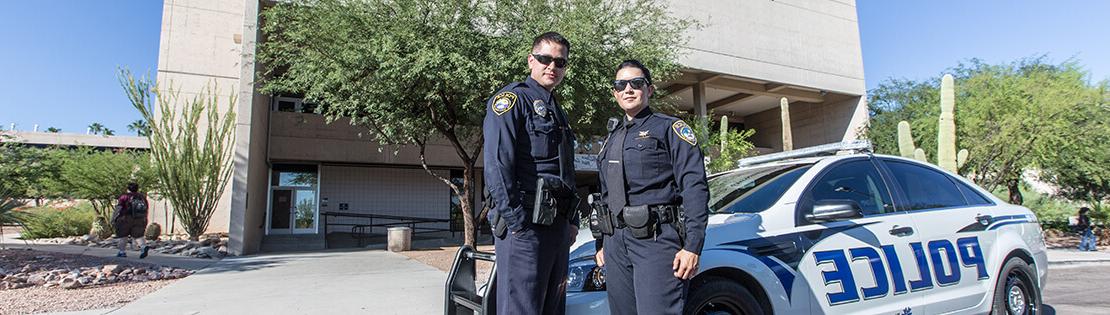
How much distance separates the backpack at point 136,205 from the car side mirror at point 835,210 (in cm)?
1230

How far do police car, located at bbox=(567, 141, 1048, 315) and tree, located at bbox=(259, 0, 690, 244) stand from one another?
6.16m

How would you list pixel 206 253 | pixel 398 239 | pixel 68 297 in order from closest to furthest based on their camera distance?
pixel 68 297, pixel 206 253, pixel 398 239

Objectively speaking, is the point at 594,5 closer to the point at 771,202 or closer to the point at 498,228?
the point at 771,202

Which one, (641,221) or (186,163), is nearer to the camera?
(641,221)

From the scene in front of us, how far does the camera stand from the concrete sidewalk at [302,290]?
18.3 ft

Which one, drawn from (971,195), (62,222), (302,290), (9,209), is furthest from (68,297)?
(62,222)

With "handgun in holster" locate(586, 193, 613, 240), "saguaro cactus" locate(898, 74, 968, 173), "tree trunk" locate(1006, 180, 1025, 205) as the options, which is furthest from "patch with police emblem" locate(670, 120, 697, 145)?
"tree trunk" locate(1006, 180, 1025, 205)

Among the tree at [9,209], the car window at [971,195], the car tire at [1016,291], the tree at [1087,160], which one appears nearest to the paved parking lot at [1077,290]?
the car tire at [1016,291]

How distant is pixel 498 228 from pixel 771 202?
1.71 meters

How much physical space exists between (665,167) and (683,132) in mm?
191

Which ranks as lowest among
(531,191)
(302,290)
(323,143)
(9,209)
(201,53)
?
(302,290)

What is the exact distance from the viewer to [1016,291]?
417 cm

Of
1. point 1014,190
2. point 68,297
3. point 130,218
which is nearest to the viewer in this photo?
point 68,297

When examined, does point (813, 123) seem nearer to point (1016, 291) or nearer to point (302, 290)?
point (1016, 291)
